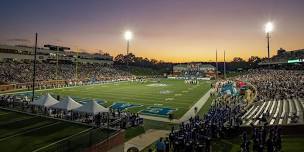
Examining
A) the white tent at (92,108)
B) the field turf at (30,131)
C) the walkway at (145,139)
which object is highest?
the white tent at (92,108)

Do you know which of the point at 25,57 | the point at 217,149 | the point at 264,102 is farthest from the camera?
the point at 25,57

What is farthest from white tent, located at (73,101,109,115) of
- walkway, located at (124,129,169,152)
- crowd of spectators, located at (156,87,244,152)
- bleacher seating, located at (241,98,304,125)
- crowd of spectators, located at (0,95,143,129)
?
bleacher seating, located at (241,98,304,125)

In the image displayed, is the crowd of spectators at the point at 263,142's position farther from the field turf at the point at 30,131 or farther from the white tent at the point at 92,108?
the white tent at the point at 92,108

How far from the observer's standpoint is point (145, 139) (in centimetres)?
1712

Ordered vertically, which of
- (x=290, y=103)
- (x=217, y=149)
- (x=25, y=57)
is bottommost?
(x=217, y=149)

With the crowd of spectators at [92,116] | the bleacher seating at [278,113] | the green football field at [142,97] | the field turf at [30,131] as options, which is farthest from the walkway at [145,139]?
→ the bleacher seating at [278,113]

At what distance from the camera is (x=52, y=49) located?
99.8m

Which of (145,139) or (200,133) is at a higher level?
(200,133)

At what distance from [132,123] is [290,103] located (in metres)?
16.6

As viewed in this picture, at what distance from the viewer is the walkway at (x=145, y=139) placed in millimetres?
15789

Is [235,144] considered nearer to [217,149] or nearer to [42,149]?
[217,149]

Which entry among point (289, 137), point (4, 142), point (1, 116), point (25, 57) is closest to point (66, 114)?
point (1, 116)

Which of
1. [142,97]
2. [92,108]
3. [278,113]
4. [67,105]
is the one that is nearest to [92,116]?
[67,105]

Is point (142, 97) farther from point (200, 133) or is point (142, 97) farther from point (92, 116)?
point (200, 133)
